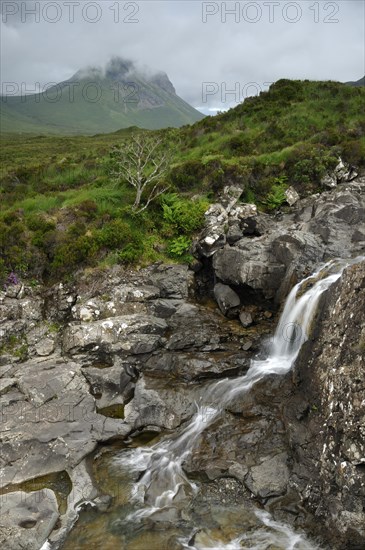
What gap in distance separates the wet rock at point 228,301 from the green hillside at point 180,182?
3527 mm

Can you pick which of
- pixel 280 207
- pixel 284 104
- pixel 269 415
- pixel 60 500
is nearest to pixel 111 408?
pixel 60 500

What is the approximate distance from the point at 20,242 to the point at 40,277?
2.31 meters

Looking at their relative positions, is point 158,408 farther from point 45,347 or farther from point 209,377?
point 45,347

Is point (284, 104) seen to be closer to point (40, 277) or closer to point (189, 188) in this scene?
point (189, 188)

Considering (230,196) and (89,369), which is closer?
(89,369)

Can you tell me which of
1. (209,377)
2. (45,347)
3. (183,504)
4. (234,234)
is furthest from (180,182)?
(183,504)

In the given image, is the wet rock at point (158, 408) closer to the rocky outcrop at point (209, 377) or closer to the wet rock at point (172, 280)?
the rocky outcrop at point (209, 377)

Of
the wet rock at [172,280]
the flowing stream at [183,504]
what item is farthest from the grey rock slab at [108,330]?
the flowing stream at [183,504]

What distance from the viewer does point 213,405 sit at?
44.2 ft

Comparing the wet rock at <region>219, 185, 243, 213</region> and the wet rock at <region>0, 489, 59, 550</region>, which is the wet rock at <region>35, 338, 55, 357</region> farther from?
the wet rock at <region>219, 185, 243, 213</region>

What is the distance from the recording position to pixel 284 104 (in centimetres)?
3388

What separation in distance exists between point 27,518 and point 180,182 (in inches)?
789

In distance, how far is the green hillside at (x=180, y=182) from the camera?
20.0 metres

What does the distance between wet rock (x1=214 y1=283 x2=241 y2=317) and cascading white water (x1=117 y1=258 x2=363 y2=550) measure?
2.54 metres
